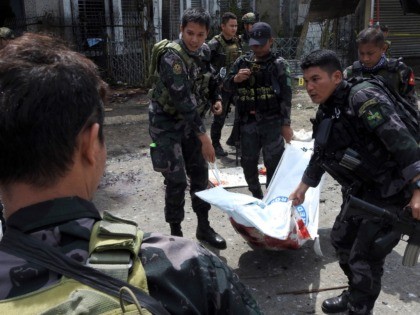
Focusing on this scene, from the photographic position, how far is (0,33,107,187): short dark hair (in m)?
0.80

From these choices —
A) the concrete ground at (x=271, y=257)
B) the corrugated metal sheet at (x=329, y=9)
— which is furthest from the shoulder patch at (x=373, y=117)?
the corrugated metal sheet at (x=329, y=9)

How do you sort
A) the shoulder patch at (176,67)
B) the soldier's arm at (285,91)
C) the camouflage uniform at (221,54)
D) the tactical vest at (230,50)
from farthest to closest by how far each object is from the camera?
the tactical vest at (230,50) < the camouflage uniform at (221,54) < the soldier's arm at (285,91) < the shoulder patch at (176,67)

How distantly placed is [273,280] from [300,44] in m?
9.25

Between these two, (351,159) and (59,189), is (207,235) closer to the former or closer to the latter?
(351,159)

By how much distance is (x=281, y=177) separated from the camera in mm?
3672

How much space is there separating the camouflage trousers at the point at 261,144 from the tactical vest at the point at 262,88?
12cm

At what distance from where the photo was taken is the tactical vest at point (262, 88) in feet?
13.0

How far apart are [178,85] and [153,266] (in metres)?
2.38

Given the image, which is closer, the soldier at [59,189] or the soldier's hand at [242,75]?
the soldier at [59,189]

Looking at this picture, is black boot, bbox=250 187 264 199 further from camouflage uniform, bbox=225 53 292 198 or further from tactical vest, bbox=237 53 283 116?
tactical vest, bbox=237 53 283 116

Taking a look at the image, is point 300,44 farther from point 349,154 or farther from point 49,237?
point 49,237

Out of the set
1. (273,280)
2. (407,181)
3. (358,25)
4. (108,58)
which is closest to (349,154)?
(407,181)

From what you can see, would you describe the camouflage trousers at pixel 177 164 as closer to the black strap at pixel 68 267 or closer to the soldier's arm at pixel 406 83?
the soldier's arm at pixel 406 83

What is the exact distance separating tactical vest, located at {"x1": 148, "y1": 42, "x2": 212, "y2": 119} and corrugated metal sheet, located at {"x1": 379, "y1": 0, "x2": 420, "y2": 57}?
10.1 m
